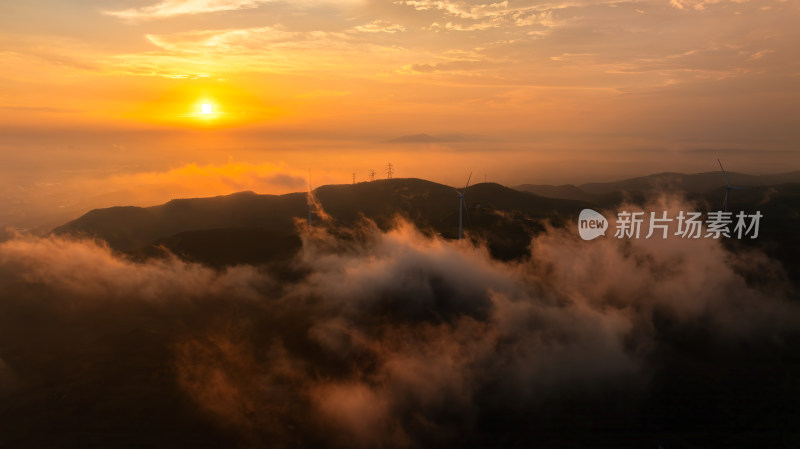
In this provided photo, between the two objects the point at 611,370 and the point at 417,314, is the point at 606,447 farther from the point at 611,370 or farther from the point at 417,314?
the point at 417,314

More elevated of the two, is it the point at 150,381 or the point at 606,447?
the point at 150,381

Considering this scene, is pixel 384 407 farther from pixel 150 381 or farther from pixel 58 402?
pixel 58 402

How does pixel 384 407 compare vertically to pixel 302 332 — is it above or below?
below

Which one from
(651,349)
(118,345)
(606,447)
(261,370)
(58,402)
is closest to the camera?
(606,447)

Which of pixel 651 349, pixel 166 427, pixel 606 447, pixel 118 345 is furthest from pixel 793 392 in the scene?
pixel 118 345

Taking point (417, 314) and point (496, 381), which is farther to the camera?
point (417, 314)

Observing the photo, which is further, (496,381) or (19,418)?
(496,381)

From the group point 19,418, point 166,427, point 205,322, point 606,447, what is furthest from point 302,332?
point 606,447

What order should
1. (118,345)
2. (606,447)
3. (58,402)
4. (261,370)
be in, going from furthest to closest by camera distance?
(118,345) < (261,370) < (58,402) < (606,447)
